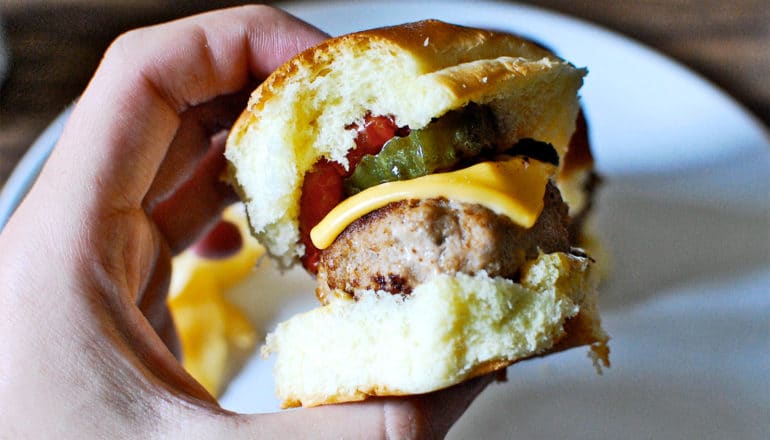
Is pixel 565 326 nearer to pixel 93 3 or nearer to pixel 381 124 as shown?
pixel 381 124

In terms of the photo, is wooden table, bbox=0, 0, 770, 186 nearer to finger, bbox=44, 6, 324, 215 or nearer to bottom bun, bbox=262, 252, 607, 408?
finger, bbox=44, 6, 324, 215

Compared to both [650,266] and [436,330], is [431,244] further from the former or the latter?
[650,266]

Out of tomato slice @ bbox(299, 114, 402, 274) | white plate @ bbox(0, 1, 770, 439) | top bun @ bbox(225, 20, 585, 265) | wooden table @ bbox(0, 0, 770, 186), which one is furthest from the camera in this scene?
wooden table @ bbox(0, 0, 770, 186)

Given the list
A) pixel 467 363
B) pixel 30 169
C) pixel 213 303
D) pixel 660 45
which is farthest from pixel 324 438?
Result: pixel 660 45

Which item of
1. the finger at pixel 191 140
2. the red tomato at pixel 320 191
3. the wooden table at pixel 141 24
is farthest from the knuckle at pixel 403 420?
the wooden table at pixel 141 24

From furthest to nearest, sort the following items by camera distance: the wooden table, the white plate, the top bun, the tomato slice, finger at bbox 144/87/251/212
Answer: the wooden table → the white plate → finger at bbox 144/87/251/212 → the tomato slice → the top bun

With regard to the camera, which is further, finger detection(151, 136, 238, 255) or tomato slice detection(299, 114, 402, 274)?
finger detection(151, 136, 238, 255)

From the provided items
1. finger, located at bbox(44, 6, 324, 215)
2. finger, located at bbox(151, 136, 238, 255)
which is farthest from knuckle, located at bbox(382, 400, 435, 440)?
finger, located at bbox(151, 136, 238, 255)
